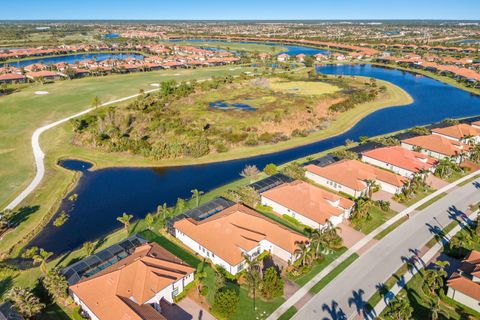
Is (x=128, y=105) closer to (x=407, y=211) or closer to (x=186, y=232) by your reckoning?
(x=186, y=232)

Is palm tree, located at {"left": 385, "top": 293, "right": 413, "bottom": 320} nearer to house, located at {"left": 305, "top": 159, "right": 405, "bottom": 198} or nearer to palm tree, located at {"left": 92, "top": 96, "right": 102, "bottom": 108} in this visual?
house, located at {"left": 305, "top": 159, "right": 405, "bottom": 198}

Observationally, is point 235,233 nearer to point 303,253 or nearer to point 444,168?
point 303,253

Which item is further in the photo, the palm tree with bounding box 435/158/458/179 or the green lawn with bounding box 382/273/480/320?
the palm tree with bounding box 435/158/458/179

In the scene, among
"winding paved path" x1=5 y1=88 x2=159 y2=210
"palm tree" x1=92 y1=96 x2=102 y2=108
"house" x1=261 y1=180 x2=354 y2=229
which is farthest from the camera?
"palm tree" x1=92 y1=96 x2=102 y2=108

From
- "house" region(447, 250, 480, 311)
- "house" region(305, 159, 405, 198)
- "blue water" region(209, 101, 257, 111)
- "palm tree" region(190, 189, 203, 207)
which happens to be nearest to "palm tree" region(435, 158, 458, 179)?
"house" region(305, 159, 405, 198)

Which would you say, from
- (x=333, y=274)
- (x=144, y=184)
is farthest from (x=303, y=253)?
(x=144, y=184)

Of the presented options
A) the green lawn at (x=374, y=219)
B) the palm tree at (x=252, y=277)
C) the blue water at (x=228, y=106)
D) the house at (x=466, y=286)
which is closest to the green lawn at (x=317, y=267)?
the palm tree at (x=252, y=277)

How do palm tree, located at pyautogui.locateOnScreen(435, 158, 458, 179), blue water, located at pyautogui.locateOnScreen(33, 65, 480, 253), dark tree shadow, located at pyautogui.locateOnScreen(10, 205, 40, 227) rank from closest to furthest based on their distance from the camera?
blue water, located at pyautogui.locateOnScreen(33, 65, 480, 253) → dark tree shadow, located at pyautogui.locateOnScreen(10, 205, 40, 227) → palm tree, located at pyautogui.locateOnScreen(435, 158, 458, 179)

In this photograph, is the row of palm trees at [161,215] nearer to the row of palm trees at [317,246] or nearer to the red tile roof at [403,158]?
the row of palm trees at [317,246]
